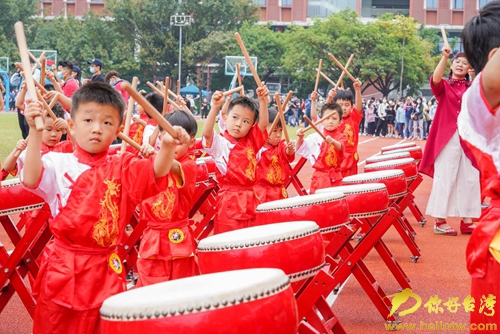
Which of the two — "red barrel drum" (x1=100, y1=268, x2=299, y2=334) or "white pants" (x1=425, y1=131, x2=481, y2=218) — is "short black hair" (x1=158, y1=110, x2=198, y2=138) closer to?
"red barrel drum" (x1=100, y1=268, x2=299, y2=334)

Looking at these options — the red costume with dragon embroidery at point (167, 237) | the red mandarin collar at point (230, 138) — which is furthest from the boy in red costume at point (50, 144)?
the red mandarin collar at point (230, 138)

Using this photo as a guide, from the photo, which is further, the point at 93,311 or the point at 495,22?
the point at 93,311

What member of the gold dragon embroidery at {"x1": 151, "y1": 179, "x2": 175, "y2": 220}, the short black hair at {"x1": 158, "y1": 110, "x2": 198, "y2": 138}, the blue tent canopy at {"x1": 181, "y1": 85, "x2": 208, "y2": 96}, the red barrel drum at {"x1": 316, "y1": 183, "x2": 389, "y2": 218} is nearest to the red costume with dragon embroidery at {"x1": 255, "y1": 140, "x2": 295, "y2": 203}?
the short black hair at {"x1": 158, "y1": 110, "x2": 198, "y2": 138}

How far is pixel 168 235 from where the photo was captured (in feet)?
14.0

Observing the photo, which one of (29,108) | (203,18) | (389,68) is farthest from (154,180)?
(203,18)

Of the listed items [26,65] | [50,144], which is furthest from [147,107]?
[50,144]

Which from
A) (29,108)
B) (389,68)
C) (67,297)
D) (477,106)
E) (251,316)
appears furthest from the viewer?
(389,68)

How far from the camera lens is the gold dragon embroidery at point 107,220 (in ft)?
9.94

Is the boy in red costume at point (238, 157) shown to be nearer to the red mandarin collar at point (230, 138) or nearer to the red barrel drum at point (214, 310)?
the red mandarin collar at point (230, 138)

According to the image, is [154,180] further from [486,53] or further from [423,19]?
[423,19]

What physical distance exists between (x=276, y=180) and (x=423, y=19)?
5181cm

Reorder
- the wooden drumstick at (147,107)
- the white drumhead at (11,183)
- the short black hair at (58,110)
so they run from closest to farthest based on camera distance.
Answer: the wooden drumstick at (147,107) < the white drumhead at (11,183) < the short black hair at (58,110)

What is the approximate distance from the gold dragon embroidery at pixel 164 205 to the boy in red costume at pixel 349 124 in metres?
3.27

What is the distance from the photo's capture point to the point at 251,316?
1902mm
